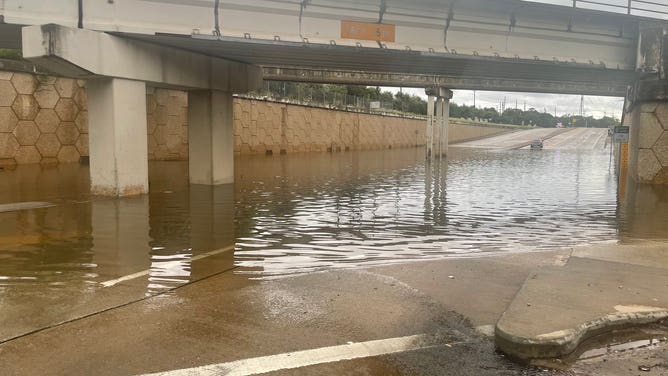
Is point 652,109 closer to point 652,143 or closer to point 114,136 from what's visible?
point 652,143

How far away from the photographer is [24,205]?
1357 cm

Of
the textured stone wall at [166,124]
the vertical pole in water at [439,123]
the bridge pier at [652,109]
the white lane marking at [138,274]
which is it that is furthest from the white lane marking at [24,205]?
the vertical pole in water at [439,123]

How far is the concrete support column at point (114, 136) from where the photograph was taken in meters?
14.8

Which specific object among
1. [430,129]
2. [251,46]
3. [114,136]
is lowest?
[114,136]

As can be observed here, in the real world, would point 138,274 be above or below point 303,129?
below

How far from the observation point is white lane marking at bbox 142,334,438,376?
427 centimetres

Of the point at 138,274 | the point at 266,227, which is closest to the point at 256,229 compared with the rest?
the point at 266,227

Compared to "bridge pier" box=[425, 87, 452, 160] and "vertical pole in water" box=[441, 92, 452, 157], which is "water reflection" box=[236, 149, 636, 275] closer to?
"bridge pier" box=[425, 87, 452, 160]

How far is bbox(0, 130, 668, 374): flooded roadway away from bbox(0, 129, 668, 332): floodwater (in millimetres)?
32

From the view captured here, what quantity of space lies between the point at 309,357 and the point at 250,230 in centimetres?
649

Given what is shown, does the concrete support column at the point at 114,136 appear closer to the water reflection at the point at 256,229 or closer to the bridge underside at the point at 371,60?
the water reflection at the point at 256,229

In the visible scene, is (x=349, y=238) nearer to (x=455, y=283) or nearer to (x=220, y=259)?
(x=220, y=259)

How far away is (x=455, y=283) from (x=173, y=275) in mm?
3575

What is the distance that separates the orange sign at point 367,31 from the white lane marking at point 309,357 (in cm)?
1327
